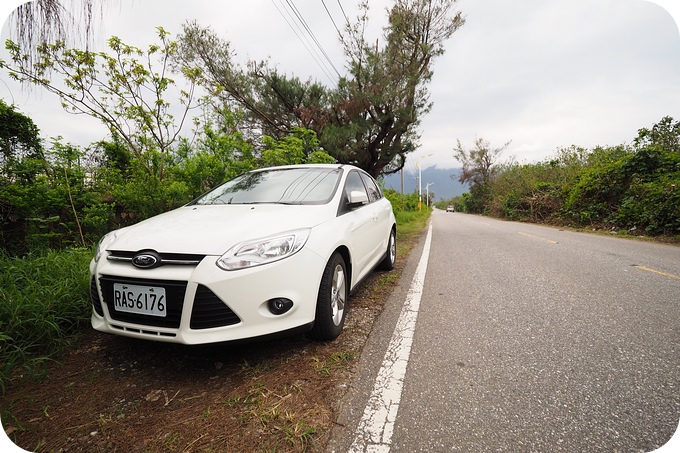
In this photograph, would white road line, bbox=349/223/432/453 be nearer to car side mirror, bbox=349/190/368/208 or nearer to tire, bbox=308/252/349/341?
tire, bbox=308/252/349/341

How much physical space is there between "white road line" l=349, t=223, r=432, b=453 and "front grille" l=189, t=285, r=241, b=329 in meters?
0.91

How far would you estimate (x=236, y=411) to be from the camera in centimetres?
156

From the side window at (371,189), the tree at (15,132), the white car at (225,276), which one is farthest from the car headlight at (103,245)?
the tree at (15,132)

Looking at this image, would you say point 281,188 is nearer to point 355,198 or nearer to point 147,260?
point 355,198

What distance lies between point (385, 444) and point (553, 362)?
1333 millimetres

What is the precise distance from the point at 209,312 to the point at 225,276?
0.75ft

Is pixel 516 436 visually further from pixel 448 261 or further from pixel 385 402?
pixel 448 261

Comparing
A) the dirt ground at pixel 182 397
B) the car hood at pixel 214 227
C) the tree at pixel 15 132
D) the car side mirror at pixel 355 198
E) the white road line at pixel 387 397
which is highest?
the tree at pixel 15 132

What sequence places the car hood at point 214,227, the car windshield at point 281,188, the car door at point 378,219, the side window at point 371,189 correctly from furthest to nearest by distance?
the side window at point 371,189 → the car door at point 378,219 → the car windshield at point 281,188 → the car hood at point 214,227

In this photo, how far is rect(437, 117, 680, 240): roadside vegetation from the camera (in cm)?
845

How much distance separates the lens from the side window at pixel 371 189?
13.0 feet

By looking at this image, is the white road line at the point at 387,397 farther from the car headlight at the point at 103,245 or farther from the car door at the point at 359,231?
the car headlight at the point at 103,245

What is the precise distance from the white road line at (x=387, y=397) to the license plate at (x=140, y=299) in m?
1.27

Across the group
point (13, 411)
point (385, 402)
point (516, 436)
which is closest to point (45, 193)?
point (13, 411)
